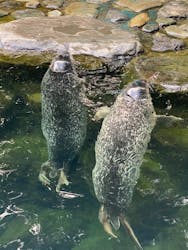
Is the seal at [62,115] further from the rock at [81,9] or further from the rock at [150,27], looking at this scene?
the rock at [81,9]

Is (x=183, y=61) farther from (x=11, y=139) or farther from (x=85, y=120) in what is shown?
(x=11, y=139)

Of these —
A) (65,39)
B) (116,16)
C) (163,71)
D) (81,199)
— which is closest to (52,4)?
(116,16)

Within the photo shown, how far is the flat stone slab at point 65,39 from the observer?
19.9 ft

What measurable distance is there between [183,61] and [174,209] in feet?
5.84

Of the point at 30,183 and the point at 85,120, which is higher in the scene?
the point at 85,120

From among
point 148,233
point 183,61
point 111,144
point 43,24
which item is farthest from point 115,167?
point 43,24

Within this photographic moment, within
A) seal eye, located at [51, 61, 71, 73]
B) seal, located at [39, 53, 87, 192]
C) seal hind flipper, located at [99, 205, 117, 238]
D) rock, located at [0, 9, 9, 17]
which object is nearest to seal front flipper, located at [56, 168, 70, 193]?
seal, located at [39, 53, 87, 192]

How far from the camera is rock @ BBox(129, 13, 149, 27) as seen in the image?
6969 mm

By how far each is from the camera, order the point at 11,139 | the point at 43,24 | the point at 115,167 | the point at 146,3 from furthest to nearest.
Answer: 1. the point at 146,3
2. the point at 43,24
3. the point at 11,139
4. the point at 115,167

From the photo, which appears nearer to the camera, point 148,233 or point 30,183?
point 148,233

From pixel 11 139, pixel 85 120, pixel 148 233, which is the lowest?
pixel 148 233

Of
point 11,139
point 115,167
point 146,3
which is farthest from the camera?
point 146,3

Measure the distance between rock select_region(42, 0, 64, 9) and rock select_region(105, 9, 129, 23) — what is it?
75 centimetres

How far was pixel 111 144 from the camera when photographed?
4531mm
